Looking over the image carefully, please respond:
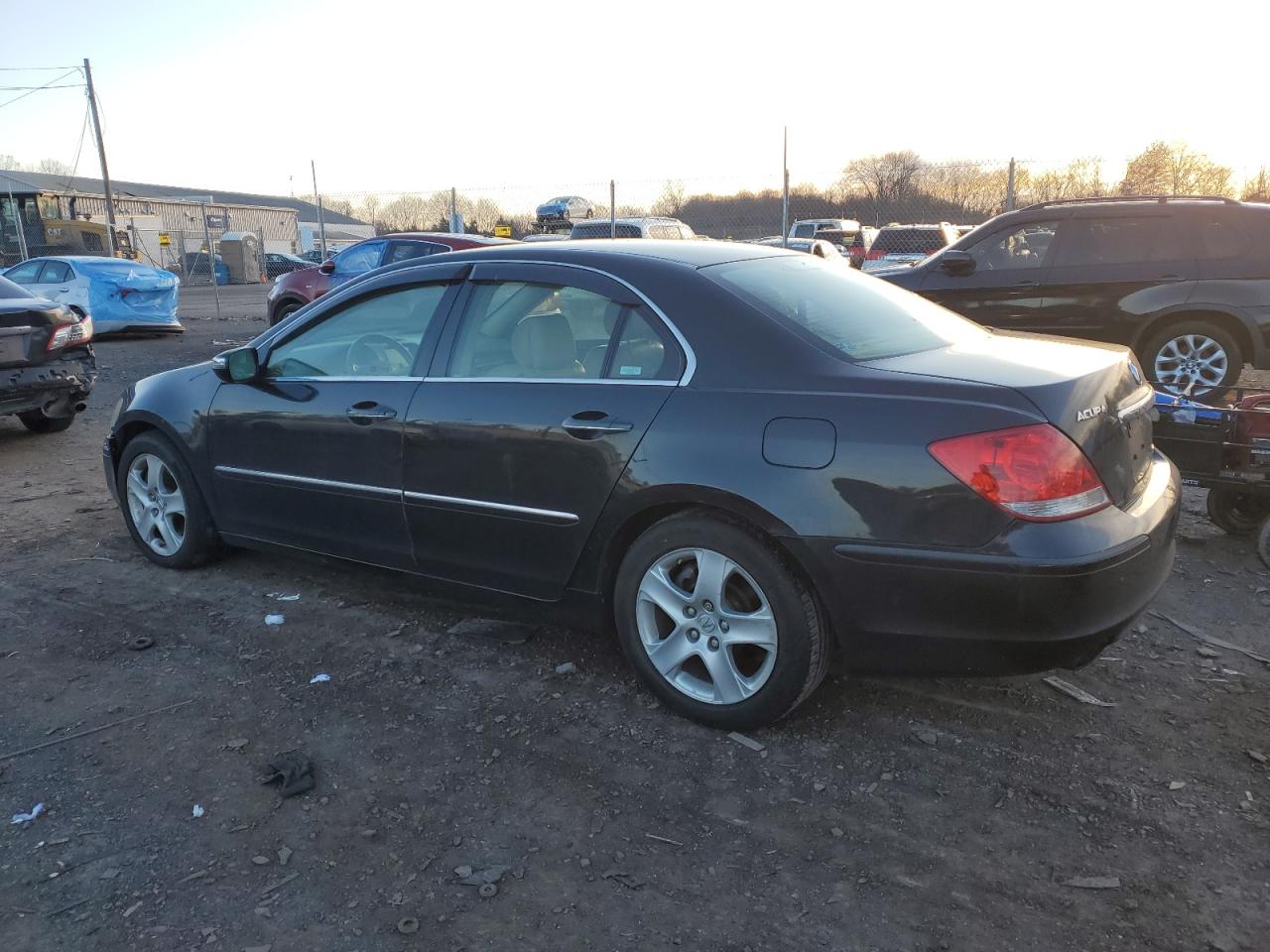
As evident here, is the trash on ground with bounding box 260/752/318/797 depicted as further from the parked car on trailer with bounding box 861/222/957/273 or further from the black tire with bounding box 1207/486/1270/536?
the parked car on trailer with bounding box 861/222/957/273

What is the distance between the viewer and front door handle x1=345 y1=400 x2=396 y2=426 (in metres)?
3.83

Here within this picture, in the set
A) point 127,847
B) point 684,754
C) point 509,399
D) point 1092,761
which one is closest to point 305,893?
point 127,847

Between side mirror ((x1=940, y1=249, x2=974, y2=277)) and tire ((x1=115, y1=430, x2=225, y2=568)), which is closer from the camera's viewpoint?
tire ((x1=115, y1=430, x2=225, y2=568))

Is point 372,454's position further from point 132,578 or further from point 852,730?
point 852,730

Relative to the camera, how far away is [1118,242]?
8.19 metres

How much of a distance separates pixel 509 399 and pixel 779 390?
1054 millimetres

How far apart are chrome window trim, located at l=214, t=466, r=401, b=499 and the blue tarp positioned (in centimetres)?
1262

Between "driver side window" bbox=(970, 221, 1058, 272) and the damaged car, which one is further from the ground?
"driver side window" bbox=(970, 221, 1058, 272)

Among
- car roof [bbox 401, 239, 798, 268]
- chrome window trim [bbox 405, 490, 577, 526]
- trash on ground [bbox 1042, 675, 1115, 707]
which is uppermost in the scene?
car roof [bbox 401, 239, 798, 268]

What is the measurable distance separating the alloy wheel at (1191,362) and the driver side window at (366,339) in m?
6.55

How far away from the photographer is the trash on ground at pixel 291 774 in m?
2.92

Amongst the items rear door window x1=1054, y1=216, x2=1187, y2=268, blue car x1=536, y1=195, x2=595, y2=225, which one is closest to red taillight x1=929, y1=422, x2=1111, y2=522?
rear door window x1=1054, y1=216, x2=1187, y2=268

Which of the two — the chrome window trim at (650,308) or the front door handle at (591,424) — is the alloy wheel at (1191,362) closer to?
the chrome window trim at (650,308)

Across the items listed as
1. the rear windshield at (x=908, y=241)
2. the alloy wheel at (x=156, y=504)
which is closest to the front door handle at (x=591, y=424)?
the alloy wheel at (x=156, y=504)
